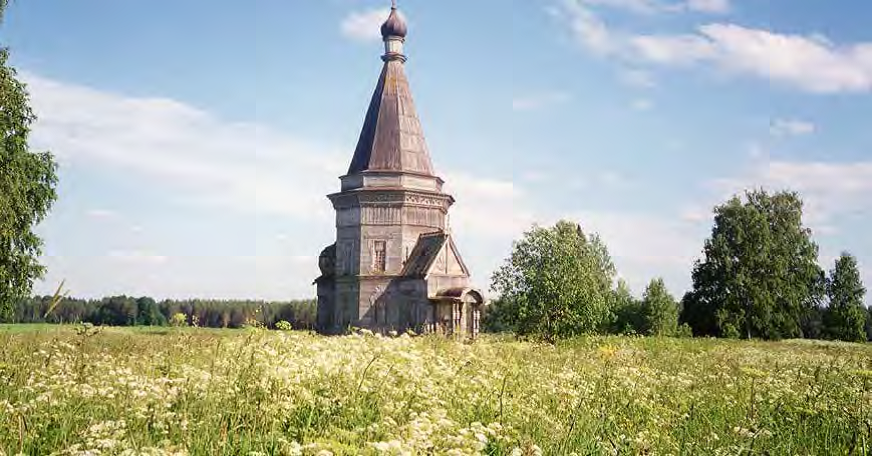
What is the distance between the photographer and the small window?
36.9 m

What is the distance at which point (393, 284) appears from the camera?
119 feet

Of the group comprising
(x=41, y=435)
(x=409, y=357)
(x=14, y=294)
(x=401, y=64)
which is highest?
(x=401, y=64)

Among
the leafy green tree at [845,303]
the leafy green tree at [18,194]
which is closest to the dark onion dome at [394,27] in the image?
the leafy green tree at [18,194]

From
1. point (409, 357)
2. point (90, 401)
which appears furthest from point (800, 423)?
point (90, 401)

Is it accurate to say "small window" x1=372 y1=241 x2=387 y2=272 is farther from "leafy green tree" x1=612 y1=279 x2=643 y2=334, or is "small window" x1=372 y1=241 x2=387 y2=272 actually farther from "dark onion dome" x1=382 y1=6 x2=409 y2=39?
"leafy green tree" x1=612 y1=279 x2=643 y2=334

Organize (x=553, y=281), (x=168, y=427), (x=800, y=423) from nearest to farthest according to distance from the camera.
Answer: (x=168, y=427), (x=800, y=423), (x=553, y=281)

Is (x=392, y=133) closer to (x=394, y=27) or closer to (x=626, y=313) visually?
(x=394, y=27)

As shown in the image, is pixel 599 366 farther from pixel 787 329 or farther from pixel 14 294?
pixel 787 329

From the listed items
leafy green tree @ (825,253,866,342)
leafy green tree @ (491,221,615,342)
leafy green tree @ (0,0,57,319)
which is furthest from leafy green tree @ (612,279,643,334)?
leafy green tree @ (0,0,57,319)

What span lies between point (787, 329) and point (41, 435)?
177 feet

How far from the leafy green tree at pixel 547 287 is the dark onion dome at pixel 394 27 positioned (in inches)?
568

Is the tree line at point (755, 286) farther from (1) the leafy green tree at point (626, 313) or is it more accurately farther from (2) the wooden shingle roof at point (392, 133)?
(2) the wooden shingle roof at point (392, 133)

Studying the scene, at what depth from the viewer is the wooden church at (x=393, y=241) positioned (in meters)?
35.2

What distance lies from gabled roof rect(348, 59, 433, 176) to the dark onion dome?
158 cm
